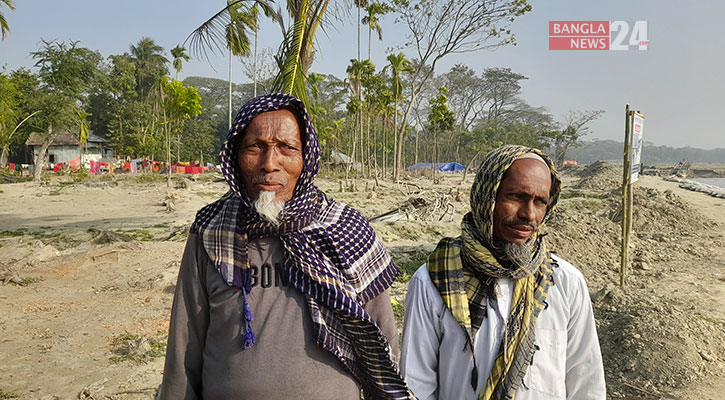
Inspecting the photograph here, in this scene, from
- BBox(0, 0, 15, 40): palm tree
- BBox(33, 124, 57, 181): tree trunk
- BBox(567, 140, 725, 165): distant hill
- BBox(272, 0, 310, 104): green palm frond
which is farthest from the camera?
BBox(567, 140, 725, 165): distant hill

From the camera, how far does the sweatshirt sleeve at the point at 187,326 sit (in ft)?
4.62

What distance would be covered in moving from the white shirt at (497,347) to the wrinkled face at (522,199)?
0.66ft

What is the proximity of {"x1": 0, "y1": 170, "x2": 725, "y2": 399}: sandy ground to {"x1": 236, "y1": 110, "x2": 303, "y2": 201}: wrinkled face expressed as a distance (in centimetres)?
288

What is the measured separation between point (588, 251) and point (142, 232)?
940 cm

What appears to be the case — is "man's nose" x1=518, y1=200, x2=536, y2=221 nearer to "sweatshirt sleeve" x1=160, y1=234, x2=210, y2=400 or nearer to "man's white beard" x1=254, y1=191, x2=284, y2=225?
"man's white beard" x1=254, y1=191, x2=284, y2=225

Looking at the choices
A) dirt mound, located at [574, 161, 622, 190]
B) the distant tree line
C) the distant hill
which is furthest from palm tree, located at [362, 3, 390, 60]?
the distant hill

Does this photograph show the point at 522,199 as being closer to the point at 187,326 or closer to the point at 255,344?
the point at 255,344

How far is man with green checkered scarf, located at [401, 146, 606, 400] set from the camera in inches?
58.6

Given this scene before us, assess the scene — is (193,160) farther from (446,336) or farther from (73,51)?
(446,336)

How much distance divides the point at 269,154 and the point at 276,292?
1.41 feet

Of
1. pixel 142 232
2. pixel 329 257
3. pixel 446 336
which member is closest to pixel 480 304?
pixel 446 336

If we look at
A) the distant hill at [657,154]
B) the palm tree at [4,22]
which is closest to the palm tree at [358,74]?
the palm tree at [4,22]

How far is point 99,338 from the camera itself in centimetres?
465

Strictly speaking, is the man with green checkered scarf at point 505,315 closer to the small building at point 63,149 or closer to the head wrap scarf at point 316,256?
the head wrap scarf at point 316,256
